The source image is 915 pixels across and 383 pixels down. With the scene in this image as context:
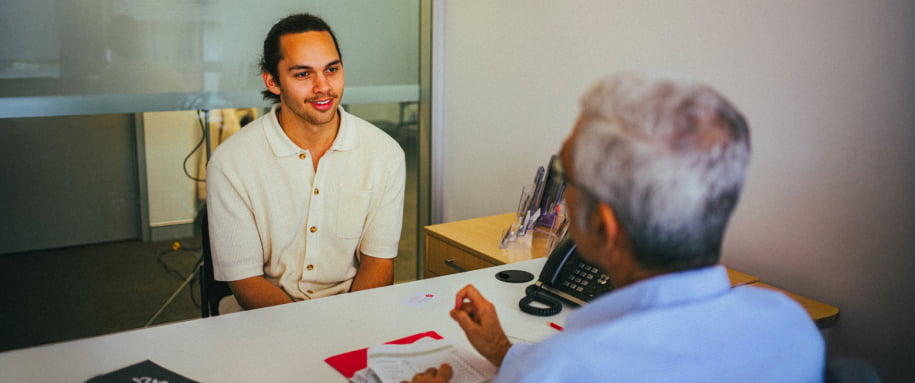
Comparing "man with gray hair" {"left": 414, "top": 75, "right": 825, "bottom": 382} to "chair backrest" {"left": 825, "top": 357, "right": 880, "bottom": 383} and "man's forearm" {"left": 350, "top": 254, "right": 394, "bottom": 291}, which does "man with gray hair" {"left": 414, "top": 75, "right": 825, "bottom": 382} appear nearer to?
"chair backrest" {"left": 825, "top": 357, "right": 880, "bottom": 383}

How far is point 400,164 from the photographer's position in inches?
94.4

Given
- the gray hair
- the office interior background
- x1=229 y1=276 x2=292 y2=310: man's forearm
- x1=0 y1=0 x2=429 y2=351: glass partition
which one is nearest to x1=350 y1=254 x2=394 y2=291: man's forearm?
x1=229 y1=276 x2=292 y2=310: man's forearm

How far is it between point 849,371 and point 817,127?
1244mm

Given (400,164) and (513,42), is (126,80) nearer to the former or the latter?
(400,164)

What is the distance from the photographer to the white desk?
1.45 metres

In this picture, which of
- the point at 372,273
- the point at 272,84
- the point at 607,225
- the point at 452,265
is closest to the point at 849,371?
the point at 607,225

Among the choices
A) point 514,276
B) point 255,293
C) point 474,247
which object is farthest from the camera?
point 474,247

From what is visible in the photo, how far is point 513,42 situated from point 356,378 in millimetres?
2228

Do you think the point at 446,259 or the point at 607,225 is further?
the point at 446,259

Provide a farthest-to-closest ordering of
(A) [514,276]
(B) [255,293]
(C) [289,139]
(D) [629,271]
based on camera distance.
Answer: (C) [289,139], (B) [255,293], (A) [514,276], (D) [629,271]

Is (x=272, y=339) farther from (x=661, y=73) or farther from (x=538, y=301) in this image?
(x=661, y=73)

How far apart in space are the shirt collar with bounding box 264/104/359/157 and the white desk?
58cm

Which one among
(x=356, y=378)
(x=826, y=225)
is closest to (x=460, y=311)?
(x=356, y=378)

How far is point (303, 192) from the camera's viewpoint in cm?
224
